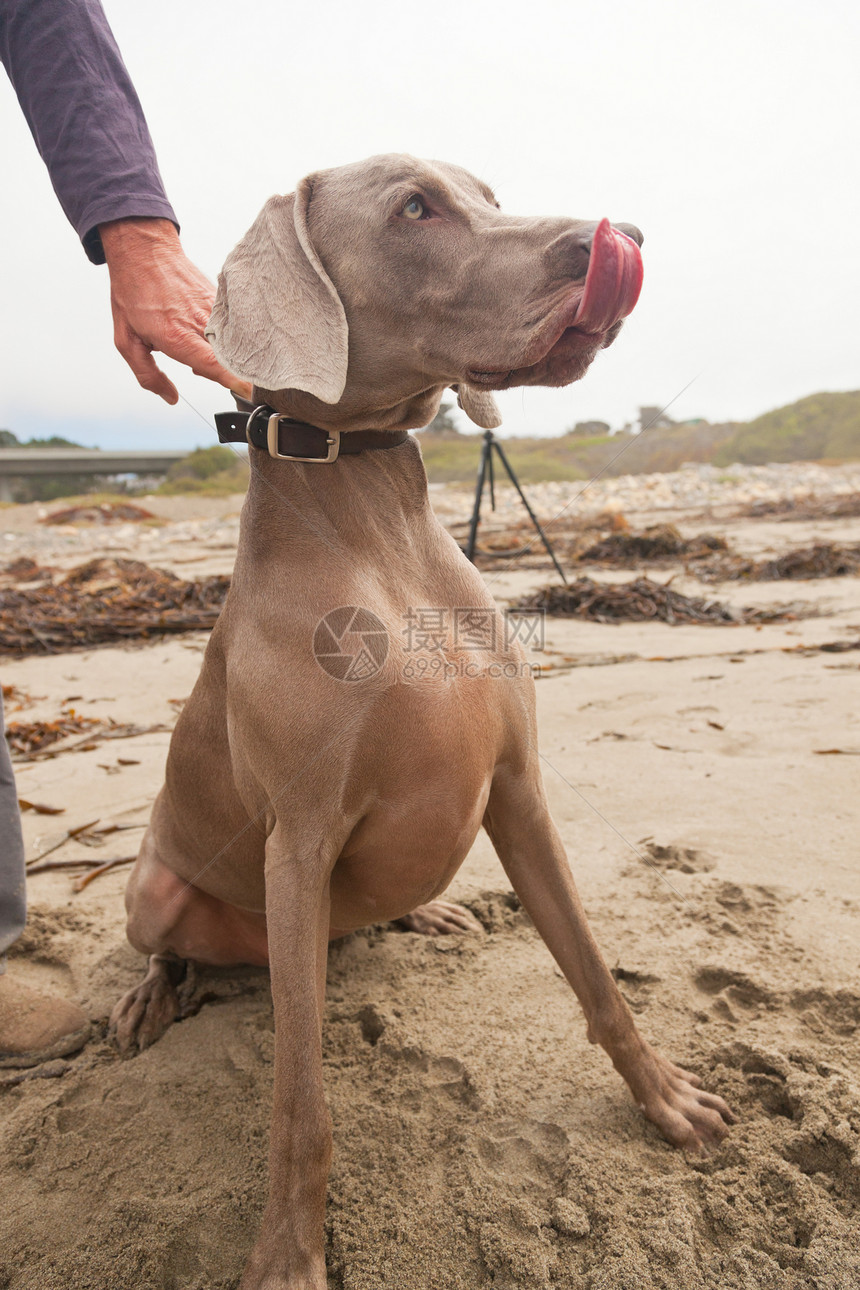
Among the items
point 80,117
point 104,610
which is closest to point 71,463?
point 104,610

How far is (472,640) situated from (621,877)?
44.7 inches

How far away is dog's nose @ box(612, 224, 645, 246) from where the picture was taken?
137cm

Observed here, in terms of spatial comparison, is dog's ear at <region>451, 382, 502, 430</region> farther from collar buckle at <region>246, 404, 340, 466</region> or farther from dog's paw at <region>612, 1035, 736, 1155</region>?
dog's paw at <region>612, 1035, 736, 1155</region>

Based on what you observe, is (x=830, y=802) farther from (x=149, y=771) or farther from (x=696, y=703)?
(x=149, y=771)

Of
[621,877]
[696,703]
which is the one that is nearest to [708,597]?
[696,703]

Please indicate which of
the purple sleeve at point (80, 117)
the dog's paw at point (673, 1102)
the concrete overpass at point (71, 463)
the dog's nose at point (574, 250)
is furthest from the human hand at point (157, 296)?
the concrete overpass at point (71, 463)

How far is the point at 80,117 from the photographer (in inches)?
72.9

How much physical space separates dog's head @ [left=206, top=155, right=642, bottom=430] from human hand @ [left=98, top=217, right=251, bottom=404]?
0.67 ft

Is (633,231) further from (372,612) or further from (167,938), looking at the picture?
(167,938)

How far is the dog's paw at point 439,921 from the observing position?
2316 millimetres

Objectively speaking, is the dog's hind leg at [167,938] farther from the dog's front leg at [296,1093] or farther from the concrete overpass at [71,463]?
the concrete overpass at [71,463]

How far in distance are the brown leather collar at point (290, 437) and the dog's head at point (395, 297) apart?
0.03m

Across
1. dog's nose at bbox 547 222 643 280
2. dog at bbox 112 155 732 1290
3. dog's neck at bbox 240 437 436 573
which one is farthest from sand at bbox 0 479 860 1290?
dog's nose at bbox 547 222 643 280

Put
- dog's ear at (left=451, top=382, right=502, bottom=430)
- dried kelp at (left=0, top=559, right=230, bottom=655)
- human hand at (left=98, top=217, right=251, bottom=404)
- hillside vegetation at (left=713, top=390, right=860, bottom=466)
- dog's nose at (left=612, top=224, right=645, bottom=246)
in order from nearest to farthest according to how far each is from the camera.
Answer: dog's nose at (left=612, top=224, right=645, bottom=246) → human hand at (left=98, top=217, right=251, bottom=404) → dog's ear at (left=451, top=382, right=502, bottom=430) → dried kelp at (left=0, top=559, right=230, bottom=655) → hillside vegetation at (left=713, top=390, right=860, bottom=466)
